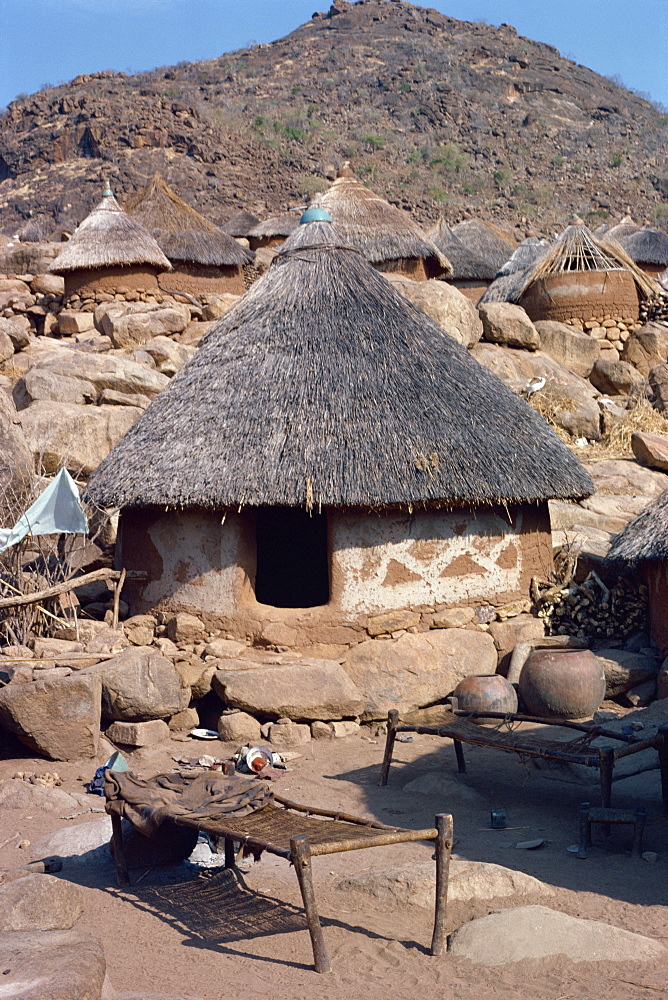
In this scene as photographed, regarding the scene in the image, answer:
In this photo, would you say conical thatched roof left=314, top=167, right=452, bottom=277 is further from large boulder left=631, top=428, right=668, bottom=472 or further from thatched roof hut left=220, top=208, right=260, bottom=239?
thatched roof hut left=220, top=208, right=260, bottom=239

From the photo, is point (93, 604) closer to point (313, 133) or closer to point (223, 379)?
point (223, 379)

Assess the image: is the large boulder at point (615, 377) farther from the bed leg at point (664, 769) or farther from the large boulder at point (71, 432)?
the bed leg at point (664, 769)

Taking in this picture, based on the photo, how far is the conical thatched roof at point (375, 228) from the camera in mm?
16875

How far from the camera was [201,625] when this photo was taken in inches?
312

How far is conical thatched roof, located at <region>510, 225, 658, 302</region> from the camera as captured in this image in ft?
57.7

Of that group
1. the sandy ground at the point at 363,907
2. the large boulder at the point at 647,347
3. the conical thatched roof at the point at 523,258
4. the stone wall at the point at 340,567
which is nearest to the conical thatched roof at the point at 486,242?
the conical thatched roof at the point at 523,258

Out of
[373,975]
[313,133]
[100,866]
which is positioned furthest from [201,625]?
[313,133]

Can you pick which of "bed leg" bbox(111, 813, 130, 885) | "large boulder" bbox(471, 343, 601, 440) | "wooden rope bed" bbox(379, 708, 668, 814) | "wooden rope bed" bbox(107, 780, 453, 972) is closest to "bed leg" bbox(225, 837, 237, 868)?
"wooden rope bed" bbox(107, 780, 453, 972)

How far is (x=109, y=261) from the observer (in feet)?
50.6

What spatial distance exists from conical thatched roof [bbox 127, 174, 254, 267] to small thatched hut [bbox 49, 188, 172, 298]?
170 cm

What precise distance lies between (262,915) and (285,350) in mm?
5142

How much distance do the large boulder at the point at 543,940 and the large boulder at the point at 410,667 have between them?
3410mm

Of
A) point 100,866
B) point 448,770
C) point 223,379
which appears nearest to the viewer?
point 100,866

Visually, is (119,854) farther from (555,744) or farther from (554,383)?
(554,383)
